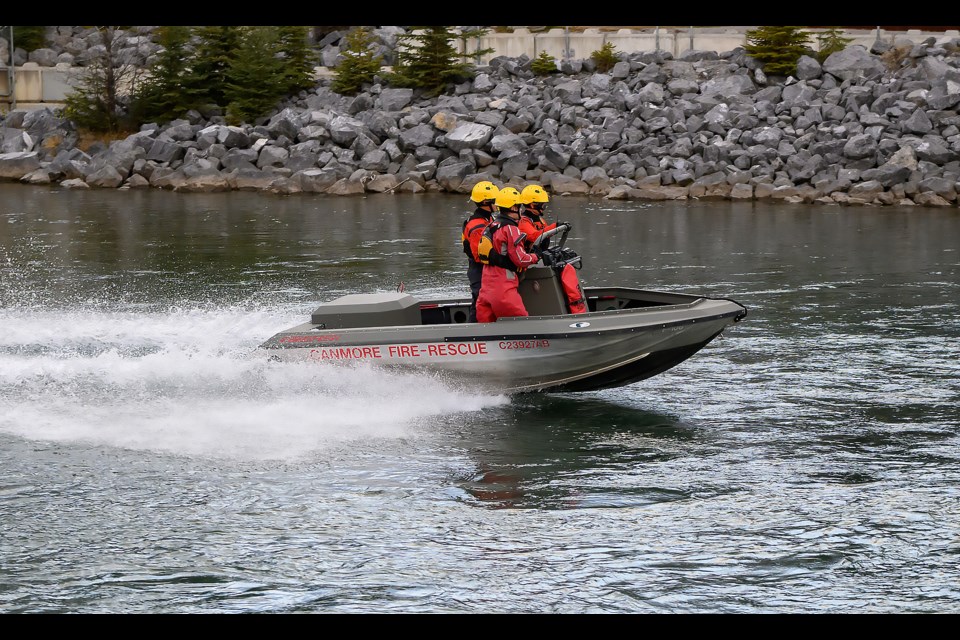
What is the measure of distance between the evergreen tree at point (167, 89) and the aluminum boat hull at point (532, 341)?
32.8 m

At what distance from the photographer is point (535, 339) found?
10273 mm

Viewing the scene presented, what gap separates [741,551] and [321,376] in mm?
4608

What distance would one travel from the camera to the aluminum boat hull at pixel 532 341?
10.1m

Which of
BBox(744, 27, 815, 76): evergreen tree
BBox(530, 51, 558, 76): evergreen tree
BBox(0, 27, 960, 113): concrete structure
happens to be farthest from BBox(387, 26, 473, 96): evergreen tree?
BBox(744, 27, 815, 76): evergreen tree

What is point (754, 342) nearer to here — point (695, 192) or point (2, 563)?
point (2, 563)

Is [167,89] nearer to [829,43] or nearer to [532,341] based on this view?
A: [829,43]

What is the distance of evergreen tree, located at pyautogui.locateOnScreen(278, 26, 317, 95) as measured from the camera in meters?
42.2

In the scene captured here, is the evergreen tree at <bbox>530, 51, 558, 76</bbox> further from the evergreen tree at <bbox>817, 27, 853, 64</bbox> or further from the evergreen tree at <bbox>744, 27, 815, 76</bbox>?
the evergreen tree at <bbox>817, 27, 853, 64</bbox>

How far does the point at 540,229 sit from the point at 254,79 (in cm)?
3162

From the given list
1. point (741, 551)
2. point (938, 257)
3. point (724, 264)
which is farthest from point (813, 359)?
point (938, 257)

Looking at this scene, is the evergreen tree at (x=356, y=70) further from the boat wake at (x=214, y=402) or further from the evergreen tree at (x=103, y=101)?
the boat wake at (x=214, y=402)

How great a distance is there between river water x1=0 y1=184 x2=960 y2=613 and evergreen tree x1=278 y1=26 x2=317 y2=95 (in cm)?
2608

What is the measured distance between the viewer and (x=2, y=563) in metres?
7.19

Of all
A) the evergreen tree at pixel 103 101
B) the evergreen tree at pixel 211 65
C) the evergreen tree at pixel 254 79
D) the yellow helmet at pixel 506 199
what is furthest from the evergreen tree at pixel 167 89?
the yellow helmet at pixel 506 199
